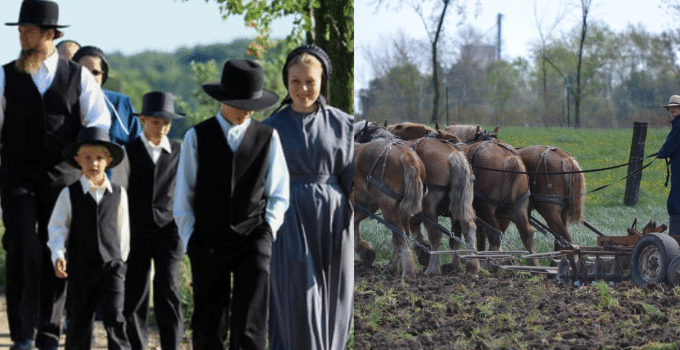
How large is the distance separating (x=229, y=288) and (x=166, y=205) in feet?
2.91

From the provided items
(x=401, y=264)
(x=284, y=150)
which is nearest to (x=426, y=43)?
(x=401, y=264)

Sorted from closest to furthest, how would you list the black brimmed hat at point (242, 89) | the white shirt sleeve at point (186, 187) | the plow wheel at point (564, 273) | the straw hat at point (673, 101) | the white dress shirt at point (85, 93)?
1. the white shirt sleeve at point (186, 187)
2. the black brimmed hat at point (242, 89)
3. the white dress shirt at point (85, 93)
4. the straw hat at point (673, 101)
5. the plow wheel at point (564, 273)

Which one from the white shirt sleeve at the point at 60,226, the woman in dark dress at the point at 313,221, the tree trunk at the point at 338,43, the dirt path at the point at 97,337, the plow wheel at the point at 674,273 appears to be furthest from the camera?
the tree trunk at the point at 338,43

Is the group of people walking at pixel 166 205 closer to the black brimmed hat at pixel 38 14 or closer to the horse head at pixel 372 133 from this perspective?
the black brimmed hat at pixel 38 14

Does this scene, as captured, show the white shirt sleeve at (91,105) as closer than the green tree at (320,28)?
Yes

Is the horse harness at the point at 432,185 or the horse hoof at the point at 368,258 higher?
the horse harness at the point at 432,185

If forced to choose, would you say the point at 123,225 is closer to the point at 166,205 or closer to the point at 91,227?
the point at 91,227

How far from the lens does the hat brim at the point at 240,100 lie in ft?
14.0

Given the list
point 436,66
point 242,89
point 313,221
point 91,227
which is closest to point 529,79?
point 436,66

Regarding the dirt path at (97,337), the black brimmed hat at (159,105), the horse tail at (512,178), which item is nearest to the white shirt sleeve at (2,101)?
the black brimmed hat at (159,105)

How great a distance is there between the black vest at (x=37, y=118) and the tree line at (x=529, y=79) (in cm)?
225

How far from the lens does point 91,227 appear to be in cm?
446

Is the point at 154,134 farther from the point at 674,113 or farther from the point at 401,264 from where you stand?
the point at 674,113

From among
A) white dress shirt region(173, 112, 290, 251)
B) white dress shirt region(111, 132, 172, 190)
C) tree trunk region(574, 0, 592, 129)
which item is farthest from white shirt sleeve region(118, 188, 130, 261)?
tree trunk region(574, 0, 592, 129)
